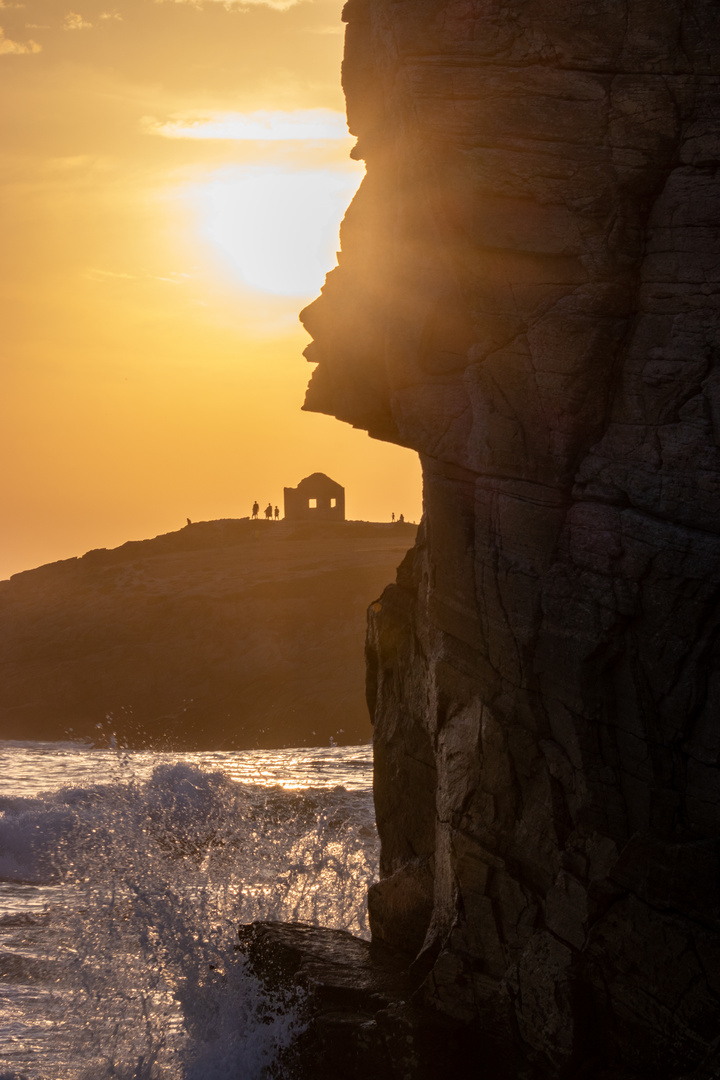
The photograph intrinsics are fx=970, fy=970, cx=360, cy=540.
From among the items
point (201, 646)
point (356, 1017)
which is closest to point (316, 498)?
point (201, 646)

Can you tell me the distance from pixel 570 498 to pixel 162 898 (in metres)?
14.4

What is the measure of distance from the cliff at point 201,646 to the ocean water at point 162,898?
23.8ft

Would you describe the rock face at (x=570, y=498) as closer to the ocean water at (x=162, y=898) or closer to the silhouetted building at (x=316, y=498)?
the ocean water at (x=162, y=898)

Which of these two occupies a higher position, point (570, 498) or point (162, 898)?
point (570, 498)

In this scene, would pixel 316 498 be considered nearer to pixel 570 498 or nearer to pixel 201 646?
pixel 201 646

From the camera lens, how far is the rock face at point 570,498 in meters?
11.1

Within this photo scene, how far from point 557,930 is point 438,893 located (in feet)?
10.2

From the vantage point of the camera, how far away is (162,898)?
21.6m

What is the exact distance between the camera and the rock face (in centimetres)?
1113

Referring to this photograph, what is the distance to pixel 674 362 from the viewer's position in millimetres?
11430

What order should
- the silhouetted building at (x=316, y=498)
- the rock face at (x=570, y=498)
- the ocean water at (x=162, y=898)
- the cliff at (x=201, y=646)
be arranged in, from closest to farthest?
1. the rock face at (x=570, y=498)
2. the ocean water at (x=162, y=898)
3. the cliff at (x=201, y=646)
4. the silhouetted building at (x=316, y=498)

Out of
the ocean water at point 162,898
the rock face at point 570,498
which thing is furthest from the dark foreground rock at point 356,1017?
the rock face at point 570,498

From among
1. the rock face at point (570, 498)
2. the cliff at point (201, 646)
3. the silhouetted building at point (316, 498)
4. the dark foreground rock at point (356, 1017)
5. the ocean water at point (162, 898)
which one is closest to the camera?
the rock face at point (570, 498)

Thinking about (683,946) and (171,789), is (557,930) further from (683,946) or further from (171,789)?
(171,789)
